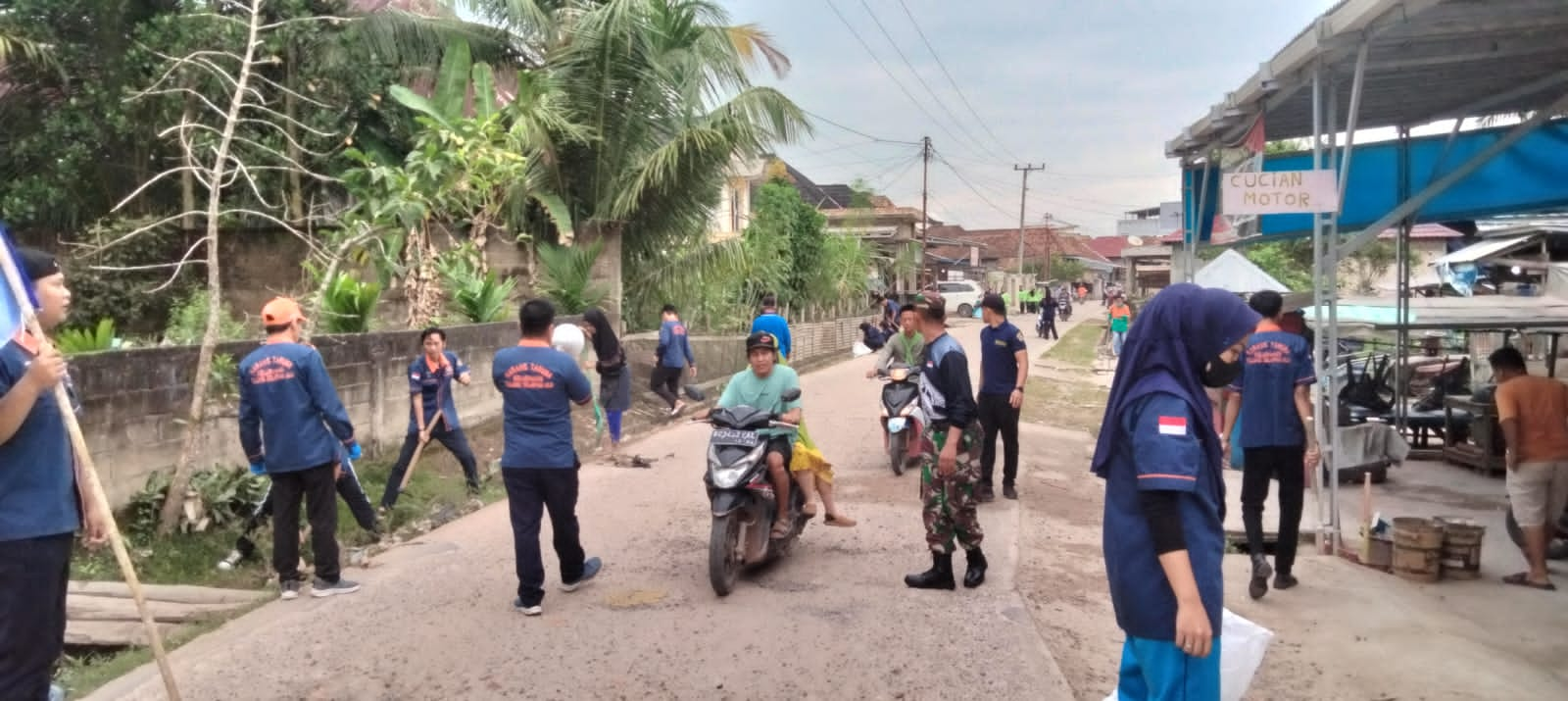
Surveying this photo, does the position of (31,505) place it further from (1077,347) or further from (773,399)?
(1077,347)

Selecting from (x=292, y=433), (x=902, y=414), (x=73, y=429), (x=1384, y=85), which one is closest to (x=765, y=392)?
(x=292, y=433)

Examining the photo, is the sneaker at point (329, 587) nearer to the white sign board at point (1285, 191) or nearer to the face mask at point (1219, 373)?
the face mask at point (1219, 373)

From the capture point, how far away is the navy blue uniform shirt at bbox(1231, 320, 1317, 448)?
251 inches

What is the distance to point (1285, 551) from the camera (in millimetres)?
6438

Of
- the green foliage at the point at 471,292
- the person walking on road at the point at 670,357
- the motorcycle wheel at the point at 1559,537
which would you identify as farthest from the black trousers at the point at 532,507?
the green foliage at the point at 471,292

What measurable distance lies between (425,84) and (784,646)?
40.3 feet

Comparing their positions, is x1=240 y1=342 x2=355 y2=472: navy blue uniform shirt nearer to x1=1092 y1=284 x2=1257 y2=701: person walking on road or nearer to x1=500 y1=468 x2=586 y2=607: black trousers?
x1=500 y1=468 x2=586 y2=607: black trousers

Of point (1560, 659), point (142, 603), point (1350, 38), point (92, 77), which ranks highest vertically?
point (92, 77)

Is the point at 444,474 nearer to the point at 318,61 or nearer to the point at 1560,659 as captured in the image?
the point at 318,61

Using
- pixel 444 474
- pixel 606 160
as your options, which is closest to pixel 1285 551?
pixel 444 474

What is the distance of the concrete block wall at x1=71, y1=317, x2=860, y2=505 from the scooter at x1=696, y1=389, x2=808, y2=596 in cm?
370

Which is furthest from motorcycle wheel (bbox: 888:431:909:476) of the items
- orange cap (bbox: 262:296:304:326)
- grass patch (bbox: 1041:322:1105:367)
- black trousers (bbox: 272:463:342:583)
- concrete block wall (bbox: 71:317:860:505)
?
grass patch (bbox: 1041:322:1105:367)

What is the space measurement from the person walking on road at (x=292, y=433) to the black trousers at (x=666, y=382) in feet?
23.1

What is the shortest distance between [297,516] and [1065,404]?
12845 millimetres
